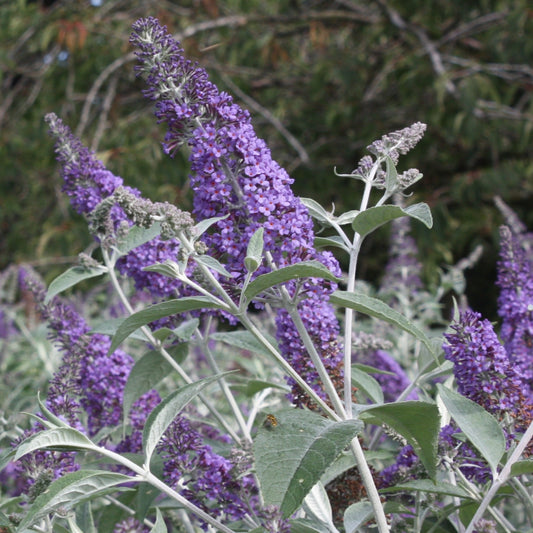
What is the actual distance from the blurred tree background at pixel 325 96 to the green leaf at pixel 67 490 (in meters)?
4.45

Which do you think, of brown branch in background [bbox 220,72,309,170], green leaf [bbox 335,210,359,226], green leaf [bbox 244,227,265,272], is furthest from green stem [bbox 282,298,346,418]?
brown branch in background [bbox 220,72,309,170]

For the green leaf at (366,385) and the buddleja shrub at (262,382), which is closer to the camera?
the buddleja shrub at (262,382)

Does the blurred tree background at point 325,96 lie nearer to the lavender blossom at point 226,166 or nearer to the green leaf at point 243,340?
the green leaf at point 243,340

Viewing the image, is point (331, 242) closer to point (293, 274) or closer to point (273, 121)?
point (293, 274)

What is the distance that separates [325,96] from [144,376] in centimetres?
550

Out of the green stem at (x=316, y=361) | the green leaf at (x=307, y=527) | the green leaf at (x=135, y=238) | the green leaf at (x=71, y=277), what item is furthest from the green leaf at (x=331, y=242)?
the green leaf at (x=71, y=277)

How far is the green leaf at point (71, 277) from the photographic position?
167cm

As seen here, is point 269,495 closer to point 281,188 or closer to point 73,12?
point 281,188

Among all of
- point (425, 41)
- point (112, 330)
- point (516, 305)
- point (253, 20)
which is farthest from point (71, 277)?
point (253, 20)

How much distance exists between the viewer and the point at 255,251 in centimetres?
122

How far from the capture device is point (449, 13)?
641cm

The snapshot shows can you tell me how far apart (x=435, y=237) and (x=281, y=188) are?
4.53 m

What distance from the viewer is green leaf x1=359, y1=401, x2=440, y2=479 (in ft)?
3.78

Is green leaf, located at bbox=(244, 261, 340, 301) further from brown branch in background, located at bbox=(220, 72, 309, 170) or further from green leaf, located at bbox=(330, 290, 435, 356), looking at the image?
brown branch in background, located at bbox=(220, 72, 309, 170)
